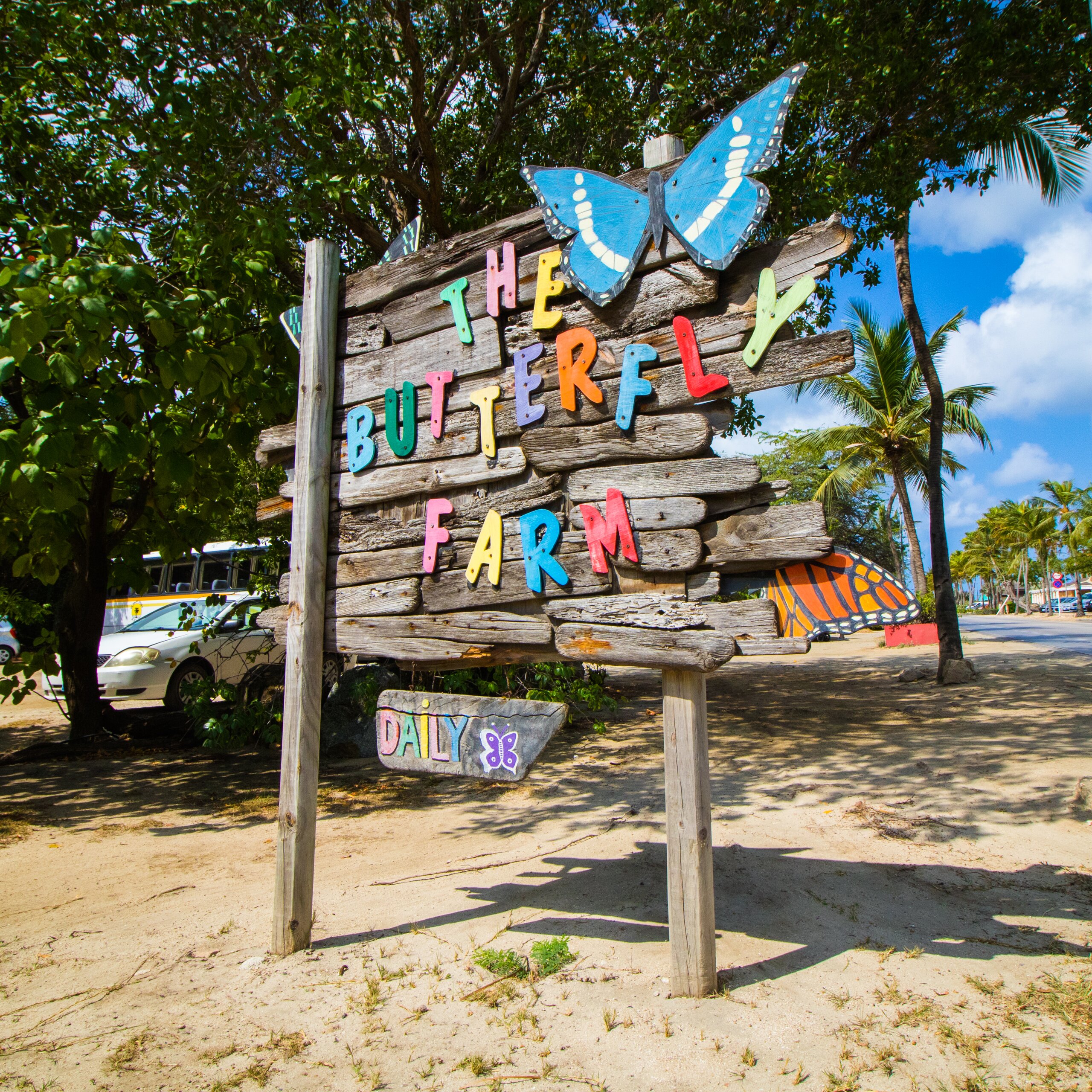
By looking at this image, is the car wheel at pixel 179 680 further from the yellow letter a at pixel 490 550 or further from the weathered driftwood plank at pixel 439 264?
the yellow letter a at pixel 490 550

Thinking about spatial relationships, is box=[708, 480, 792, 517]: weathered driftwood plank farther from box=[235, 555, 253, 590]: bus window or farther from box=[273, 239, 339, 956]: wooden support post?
box=[235, 555, 253, 590]: bus window

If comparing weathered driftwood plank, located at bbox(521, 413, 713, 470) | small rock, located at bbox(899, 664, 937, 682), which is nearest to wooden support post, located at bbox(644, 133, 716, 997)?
weathered driftwood plank, located at bbox(521, 413, 713, 470)

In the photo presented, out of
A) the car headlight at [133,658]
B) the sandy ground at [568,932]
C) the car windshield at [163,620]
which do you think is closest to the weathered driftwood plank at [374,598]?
the sandy ground at [568,932]

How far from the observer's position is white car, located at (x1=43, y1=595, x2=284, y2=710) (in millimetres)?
10516

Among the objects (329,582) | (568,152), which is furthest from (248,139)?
(329,582)

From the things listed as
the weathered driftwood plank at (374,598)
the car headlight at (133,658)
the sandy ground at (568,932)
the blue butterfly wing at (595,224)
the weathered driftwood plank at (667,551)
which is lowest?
the sandy ground at (568,932)

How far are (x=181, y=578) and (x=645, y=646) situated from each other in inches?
608

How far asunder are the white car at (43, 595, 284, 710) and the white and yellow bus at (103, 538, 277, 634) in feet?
10.1

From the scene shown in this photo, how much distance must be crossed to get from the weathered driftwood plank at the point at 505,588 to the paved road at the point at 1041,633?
14.5 m

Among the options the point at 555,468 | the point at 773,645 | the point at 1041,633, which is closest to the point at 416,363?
the point at 555,468

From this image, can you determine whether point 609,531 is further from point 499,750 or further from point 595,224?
point 595,224

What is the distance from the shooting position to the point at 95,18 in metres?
6.56

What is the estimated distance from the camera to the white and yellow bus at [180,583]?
15188mm

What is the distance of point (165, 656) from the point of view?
35.2 feet
